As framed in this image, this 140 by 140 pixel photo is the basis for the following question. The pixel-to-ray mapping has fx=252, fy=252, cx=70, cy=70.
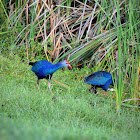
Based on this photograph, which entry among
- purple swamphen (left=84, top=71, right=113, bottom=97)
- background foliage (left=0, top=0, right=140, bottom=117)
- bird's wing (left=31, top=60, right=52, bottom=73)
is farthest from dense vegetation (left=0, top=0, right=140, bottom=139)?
bird's wing (left=31, top=60, right=52, bottom=73)

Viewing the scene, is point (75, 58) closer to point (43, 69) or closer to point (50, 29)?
point (43, 69)

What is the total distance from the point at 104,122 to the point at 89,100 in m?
0.90

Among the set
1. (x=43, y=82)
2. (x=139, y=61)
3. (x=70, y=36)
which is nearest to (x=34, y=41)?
(x=70, y=36)

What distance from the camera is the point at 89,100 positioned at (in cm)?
359

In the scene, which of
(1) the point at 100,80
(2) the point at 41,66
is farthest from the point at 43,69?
(1) the point at 100,80

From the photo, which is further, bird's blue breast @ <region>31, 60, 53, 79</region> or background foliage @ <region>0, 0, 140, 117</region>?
background foliage @ <region>0, 0, 140, 117</region>

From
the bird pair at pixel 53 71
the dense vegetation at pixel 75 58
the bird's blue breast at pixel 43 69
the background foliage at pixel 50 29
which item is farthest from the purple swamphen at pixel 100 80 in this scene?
the background foliage at pixel 50 29

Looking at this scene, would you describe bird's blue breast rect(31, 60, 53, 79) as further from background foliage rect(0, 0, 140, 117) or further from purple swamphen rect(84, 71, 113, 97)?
background foliage rect(0, 0, 140, 117)

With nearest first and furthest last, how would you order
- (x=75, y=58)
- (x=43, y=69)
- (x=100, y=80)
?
(x=43, y=69) → (x=100, y=80) → (x=75, y=58)

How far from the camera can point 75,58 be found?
5027mm

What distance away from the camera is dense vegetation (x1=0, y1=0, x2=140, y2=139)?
2768 mm

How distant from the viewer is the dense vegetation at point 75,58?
2768mm

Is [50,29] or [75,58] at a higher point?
[50,29]

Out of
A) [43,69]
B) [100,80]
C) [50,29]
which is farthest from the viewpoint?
[50,29]
